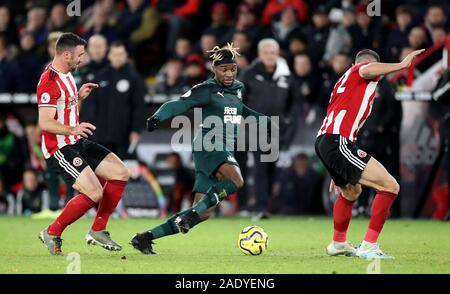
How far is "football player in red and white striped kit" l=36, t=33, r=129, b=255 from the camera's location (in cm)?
1062

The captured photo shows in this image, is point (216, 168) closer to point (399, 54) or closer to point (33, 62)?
point (399, 54)

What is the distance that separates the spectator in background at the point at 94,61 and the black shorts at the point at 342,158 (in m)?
6.98

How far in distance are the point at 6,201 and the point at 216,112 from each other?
25.7ft

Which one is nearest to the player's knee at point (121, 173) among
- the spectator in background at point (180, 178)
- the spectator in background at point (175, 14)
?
the spectator in background at point (180, 178)

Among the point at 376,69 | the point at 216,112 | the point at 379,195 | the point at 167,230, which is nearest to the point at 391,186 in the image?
the point at 379,195

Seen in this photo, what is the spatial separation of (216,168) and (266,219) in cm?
543

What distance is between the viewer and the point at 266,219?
16094 millimetres

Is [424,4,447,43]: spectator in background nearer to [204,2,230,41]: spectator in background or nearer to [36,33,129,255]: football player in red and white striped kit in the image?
[204,2,230,41]: spectator in background

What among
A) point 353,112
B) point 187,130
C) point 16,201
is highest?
point 353,112

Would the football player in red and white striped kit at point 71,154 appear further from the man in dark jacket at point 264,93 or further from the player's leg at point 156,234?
the man in dark jacket at point 264,93

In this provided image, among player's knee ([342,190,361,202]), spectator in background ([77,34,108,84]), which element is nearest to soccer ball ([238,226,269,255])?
player's knee ([342,190,361,202])

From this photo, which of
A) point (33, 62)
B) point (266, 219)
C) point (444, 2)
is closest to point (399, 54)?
point (444, 2)

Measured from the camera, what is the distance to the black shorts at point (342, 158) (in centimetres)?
1023

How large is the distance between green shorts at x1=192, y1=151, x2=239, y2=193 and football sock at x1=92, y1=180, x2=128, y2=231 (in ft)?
2.73
